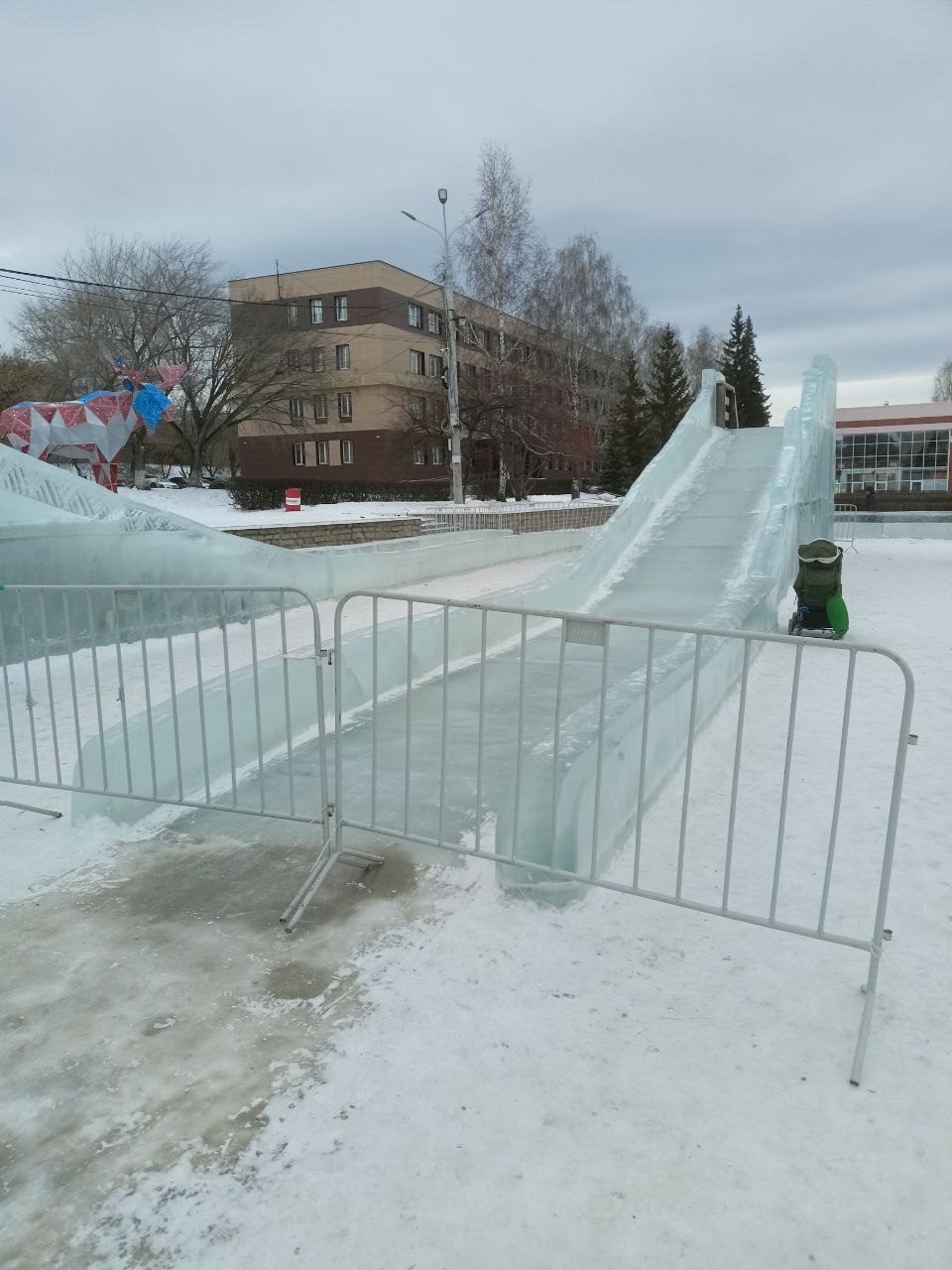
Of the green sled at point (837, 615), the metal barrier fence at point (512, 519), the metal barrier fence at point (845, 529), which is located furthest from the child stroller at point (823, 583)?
the metal barrier fence at point (845, 529)

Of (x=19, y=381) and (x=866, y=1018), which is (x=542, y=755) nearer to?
(x=866, y=1018)

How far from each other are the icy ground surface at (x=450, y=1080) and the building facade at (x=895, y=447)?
55.2m

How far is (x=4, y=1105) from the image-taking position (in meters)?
2.34

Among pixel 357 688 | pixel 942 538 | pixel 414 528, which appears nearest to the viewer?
pixel 357 688

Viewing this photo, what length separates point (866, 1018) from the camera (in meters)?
2.50

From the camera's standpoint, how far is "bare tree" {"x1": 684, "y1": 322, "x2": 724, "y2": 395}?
2517 inches

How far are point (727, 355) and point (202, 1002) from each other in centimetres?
5538

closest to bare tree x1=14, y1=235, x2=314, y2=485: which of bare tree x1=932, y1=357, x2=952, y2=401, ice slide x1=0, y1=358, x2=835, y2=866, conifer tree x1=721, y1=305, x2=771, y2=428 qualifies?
ice slide x1=0, y1=358, x2=835, y2=866

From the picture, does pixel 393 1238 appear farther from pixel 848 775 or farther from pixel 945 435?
pixel 945 435

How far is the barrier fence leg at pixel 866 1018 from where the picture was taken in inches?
94.4

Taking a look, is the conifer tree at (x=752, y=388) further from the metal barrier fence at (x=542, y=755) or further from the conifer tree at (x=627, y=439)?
the metal barrier fence at (x=542, y=755)

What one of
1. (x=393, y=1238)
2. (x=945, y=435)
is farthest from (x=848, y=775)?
(x=945, y=435)

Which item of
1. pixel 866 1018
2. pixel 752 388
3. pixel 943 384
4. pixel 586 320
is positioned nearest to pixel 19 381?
pixel 586 320

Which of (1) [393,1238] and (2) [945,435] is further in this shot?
(2) [945,435]
